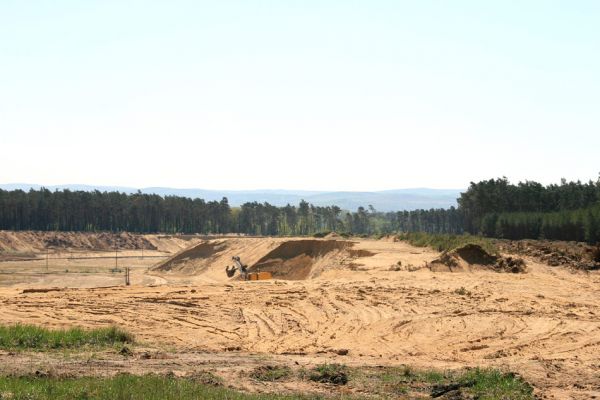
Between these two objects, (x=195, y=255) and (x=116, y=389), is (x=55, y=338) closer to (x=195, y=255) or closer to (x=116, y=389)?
(x=116, y=389)

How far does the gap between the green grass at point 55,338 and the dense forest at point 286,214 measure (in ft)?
192

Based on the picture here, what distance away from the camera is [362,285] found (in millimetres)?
37562

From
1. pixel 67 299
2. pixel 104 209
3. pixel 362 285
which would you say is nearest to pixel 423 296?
pixel 362 285

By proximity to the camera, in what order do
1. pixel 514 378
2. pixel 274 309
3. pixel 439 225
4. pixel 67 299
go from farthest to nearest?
pixel 439 225 < pixel 67 299 < pixel 274 309 < pixel 514 378

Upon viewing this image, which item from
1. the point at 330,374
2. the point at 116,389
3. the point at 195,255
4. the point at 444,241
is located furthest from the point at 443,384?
the point at 195,255

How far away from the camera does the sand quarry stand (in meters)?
20.4

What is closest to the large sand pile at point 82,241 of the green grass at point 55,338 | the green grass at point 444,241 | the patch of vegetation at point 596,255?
the green grass at point 444,241

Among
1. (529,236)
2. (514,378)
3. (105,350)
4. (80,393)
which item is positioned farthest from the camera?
(529,236)

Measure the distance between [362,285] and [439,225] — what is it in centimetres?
14209

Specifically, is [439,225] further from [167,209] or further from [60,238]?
[60,238]

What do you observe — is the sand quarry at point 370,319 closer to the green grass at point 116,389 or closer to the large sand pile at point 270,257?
the green grass at point 116,389

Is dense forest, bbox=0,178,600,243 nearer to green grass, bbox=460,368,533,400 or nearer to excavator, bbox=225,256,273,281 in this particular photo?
excavator, bbox=225,256,273,281

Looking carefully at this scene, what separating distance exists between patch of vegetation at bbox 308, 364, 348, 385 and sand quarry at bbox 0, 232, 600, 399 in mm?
1602

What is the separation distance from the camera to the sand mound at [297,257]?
194 ft
